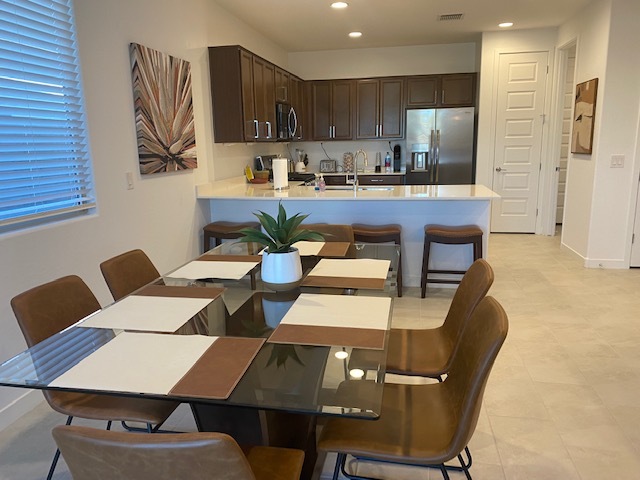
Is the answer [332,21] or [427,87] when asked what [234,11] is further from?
[427,87]

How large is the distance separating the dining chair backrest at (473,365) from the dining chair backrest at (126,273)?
145 cm

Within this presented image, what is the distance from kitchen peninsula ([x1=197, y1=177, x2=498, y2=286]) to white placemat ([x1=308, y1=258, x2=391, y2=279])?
160cm

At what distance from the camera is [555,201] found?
618cm

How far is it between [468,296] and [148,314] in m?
1.25

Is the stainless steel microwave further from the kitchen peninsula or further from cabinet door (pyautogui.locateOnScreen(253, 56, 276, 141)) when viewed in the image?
the kitchen peninsula

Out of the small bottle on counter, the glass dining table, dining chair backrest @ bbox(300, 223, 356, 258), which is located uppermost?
the small bottle on counter

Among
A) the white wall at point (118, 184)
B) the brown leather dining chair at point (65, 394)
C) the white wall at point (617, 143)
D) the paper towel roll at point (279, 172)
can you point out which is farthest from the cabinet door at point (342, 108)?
the brown leather dining chair at point (65, 394)

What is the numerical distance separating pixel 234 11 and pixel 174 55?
52.1 inches

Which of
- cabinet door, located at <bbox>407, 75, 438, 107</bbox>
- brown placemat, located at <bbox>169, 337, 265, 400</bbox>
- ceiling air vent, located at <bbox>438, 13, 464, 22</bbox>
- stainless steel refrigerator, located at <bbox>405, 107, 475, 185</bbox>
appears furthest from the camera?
cabinet door, located at <bbox>407, 75, 438, 107</bbox>

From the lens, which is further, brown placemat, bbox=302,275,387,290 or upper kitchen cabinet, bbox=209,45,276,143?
upper kitchen cabinet, bbox=209,45,276,143

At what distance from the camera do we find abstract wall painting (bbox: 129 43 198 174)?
3.20 metres

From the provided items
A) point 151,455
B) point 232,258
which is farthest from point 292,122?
point 151,455

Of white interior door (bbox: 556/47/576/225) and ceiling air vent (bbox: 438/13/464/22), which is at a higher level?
ceiling air vent (bbox: 438/13/464/22)

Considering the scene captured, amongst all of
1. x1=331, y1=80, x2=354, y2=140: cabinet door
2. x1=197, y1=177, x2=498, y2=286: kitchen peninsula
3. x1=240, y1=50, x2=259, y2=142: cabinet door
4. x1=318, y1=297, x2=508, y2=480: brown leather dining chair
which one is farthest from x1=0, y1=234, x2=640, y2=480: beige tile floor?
x1=331, y1=80, x2=354, y2=140: cabinet door
